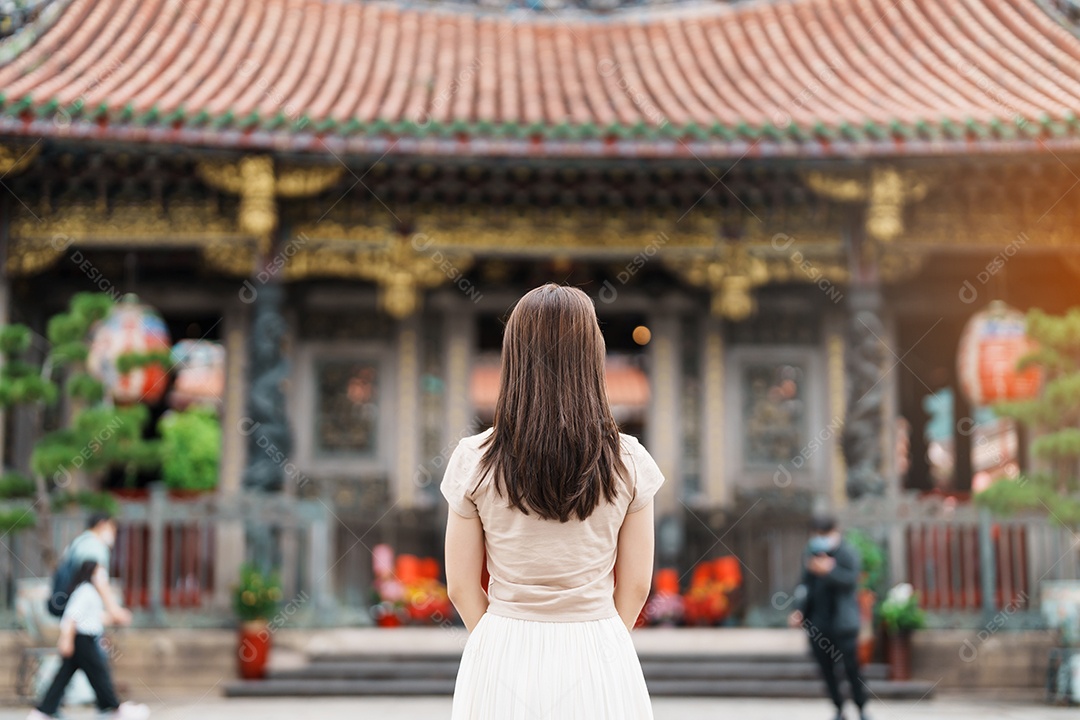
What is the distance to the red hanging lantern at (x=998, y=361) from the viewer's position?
9.66 m

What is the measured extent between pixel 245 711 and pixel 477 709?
605cm

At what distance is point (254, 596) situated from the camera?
348 inches

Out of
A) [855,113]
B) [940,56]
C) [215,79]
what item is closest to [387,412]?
[215,79]

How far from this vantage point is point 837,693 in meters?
7.24

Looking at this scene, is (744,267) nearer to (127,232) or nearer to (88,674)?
(127,232)

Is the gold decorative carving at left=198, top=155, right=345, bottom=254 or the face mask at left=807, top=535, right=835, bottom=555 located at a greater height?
the gold decorative carving at left=198, top=155, right=345, bottom=254

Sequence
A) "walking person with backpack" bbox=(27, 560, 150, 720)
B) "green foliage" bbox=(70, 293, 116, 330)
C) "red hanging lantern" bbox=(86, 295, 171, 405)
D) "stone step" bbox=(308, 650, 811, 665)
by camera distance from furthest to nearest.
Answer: "red hanging lantern" bbox=(86, 295, 171, 405)
"stone step" bbox=(308, 650, 811, 665)
"green foliage" bbox=(70, 293, 116, 330)
"walking person with backpack" bbox=(27, 560, 150, 720)

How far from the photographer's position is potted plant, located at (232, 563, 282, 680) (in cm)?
877

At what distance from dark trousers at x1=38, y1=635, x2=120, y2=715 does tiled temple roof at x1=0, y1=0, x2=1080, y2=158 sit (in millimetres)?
4008

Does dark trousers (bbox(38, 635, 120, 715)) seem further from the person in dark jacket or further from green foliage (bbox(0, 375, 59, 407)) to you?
the person in dark jacket

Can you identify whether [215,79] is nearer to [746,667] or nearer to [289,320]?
[289,320]

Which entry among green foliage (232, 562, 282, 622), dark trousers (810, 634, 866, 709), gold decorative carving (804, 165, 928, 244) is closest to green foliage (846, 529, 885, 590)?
dark trousers (810, 634, 866, 709)

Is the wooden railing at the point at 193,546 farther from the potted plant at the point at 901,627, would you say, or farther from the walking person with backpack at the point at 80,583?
the potted plant at the point at 901,627

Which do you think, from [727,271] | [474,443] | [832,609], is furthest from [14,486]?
[474,443]
